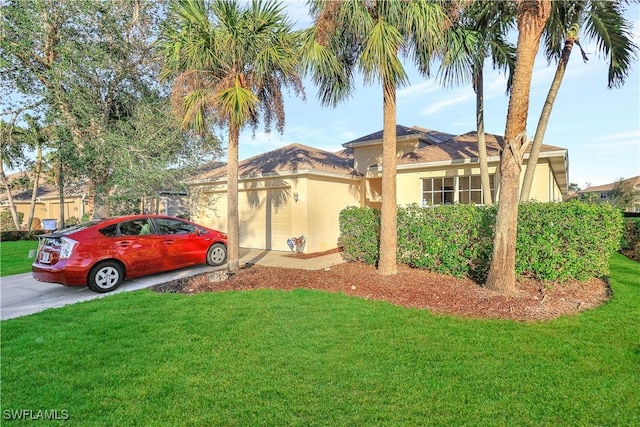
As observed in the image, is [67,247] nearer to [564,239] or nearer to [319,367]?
[319,367]

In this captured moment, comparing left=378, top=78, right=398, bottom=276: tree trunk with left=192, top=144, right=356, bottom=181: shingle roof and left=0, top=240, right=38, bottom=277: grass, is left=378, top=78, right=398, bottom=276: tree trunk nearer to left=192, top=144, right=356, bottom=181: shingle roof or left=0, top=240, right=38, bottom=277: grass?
left=192, top=144, right=356, bottom=181: shingle roof

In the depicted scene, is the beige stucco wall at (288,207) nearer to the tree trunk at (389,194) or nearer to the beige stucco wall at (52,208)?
the tree trunk at (389,194)

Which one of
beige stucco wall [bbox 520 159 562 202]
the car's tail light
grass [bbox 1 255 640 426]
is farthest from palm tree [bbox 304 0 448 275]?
the car's tail light

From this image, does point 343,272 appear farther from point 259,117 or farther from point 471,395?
point 471,395

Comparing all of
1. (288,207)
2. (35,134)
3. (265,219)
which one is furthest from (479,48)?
(35,134)

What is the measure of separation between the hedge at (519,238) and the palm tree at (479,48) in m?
3.13

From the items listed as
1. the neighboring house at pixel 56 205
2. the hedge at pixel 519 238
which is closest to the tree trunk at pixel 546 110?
the hedge at pixel 519 238

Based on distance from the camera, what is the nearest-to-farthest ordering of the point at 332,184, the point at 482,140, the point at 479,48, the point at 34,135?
1. the point at 479,48
2. the point at 482,140
3. the point at 332,184
4. the point at 34,135

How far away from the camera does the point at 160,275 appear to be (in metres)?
8.89

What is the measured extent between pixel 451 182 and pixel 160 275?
9.66m

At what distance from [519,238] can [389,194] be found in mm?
2817

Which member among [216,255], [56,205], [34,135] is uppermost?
[34,135]

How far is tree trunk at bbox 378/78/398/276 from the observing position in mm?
7855

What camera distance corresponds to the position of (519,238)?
7.12m
